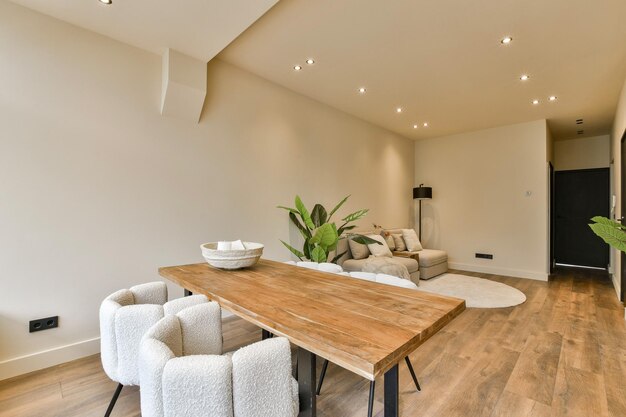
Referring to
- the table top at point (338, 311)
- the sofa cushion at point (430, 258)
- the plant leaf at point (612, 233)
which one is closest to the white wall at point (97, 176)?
the table top at point (338, 311)

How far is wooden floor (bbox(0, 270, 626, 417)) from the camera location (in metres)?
1.81

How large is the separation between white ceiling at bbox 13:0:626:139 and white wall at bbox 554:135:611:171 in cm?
243

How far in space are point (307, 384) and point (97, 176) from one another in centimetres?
242

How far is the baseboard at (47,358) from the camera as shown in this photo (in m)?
2.13

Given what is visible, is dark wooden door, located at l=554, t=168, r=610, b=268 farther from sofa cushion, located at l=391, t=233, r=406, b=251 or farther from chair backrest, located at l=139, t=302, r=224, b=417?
chair backrest, located at l=139, t=302, r=224, b=417

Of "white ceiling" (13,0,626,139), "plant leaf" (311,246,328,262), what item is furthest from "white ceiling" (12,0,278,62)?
"plant leaf" (311,246,328,262)

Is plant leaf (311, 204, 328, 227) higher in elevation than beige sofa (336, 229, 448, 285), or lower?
higher

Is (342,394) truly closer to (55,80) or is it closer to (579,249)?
(55,80)

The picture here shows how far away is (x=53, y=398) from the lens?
1.91 metres

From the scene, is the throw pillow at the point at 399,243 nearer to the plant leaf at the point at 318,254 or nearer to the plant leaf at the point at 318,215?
the plant leaf at the point at 318,215

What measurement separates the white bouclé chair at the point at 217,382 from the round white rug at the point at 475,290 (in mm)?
2916

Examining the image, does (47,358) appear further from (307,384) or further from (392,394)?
(392,394)

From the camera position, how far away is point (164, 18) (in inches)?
90.7

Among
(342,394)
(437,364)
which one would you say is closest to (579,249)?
(437,364)
